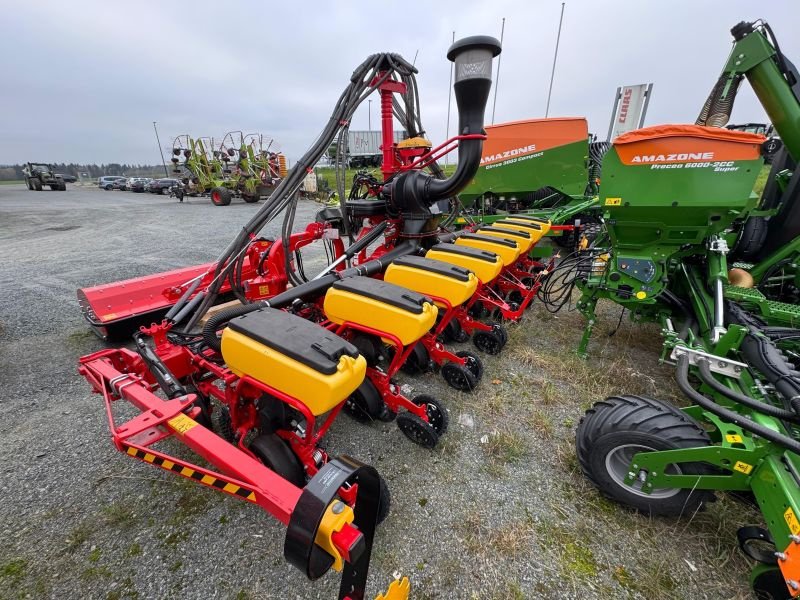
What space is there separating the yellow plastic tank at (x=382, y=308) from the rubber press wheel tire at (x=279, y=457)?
882mm

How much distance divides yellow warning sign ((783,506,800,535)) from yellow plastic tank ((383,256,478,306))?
194 centimetres

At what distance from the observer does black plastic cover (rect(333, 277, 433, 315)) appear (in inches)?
89.0

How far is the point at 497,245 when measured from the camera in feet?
13.3

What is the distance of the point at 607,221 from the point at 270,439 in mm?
3350

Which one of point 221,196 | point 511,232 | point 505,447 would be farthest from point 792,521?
point 221,196

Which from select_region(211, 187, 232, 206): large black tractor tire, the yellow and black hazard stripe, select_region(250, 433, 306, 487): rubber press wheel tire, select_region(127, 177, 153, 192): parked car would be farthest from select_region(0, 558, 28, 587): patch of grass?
select_region(127, 177, 153, 192): parked car

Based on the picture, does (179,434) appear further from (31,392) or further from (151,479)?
(31,392)

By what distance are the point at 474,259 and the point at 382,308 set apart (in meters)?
1.49

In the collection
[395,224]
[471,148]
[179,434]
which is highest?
[471,148]

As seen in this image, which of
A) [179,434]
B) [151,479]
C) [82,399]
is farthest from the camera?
[82,399]

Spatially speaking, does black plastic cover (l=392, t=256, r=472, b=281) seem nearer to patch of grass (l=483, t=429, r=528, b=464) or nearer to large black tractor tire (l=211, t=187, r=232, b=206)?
patch of grass (l=483, t=429, r=528, b=464)

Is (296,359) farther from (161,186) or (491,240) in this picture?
(161,186)

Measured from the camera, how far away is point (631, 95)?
1063cm

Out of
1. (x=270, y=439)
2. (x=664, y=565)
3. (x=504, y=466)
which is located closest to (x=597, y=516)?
(x=664, y=565)
